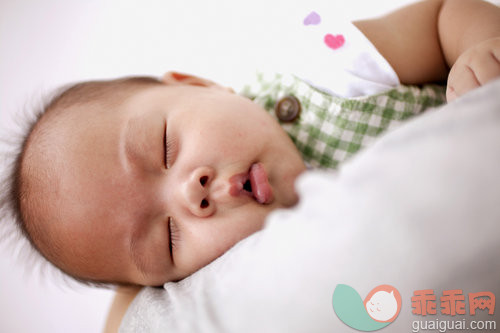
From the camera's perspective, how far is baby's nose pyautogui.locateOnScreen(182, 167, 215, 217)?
669 mm

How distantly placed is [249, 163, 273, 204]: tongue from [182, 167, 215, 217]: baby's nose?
77mm

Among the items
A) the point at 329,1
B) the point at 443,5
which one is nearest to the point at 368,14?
the point at 329,1

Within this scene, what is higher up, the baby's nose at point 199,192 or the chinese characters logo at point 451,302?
the chinese characters logo at point 451,302

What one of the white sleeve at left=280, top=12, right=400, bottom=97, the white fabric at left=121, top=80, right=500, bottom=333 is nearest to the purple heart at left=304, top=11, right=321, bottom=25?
the white sleeve at left=280, top=12, right=400, bottom=97

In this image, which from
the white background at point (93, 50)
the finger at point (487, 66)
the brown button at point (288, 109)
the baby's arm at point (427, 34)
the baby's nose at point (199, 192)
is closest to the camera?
the finger at point (487, 66)

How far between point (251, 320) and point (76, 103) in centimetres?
64

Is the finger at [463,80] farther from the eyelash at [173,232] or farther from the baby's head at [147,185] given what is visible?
the eyelash at [173,232]

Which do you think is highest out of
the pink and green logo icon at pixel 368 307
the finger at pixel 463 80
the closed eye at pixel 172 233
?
the finger at pixel 463 80

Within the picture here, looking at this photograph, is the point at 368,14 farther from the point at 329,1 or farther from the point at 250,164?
the point at 250,164

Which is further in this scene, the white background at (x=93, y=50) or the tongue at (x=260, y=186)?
the white background at (x=93, y=50)

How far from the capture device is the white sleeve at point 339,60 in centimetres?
83

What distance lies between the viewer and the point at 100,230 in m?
0.69

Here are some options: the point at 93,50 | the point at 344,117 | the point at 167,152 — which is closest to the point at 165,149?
the point at 167,152

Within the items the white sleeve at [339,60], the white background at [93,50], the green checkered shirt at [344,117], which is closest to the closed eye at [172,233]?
the green checkered shirt at [344,117]
